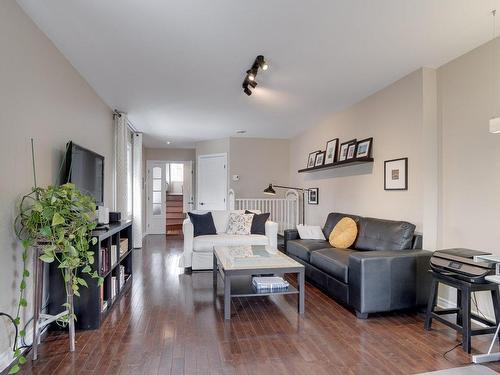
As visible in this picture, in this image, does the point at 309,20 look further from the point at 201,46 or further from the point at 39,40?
the point at 39,40

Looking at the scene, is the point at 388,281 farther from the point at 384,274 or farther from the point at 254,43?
the point at 254,43

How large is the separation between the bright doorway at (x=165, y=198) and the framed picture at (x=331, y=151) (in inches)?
179

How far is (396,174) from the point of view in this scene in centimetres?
363

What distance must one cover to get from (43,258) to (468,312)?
2.94 metres

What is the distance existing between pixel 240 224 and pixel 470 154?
312cm

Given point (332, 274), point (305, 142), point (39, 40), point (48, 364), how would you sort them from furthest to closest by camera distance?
point (305, 142) < point (332, 274) < point (39, 40) < point (48, 364)

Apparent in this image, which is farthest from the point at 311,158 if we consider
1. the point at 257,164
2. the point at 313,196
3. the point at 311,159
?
the point at 257,164

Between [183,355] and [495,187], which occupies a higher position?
[495,187]

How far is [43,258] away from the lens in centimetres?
196

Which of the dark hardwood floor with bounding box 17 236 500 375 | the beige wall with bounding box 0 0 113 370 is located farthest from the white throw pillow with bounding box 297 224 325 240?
the beige wall with bounding box 0 0 113 370

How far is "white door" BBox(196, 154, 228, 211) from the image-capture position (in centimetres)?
734

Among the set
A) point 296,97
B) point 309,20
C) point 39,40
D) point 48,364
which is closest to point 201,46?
point 309,20

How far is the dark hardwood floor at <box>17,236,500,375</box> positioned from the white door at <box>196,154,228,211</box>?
4.12 meters

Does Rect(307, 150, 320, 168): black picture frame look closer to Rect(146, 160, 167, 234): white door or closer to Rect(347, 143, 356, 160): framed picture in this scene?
Rect(347, 143, 356, 160): framed picture
